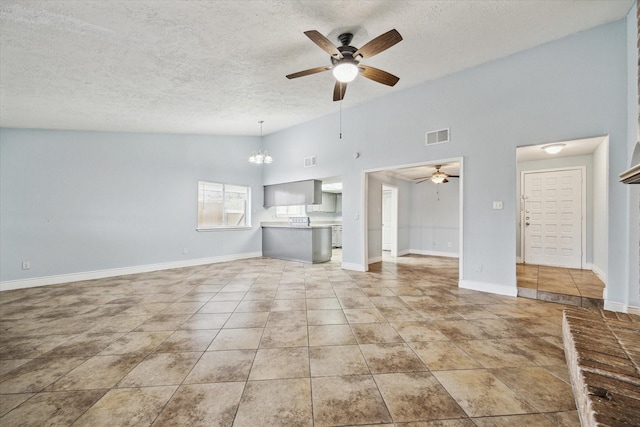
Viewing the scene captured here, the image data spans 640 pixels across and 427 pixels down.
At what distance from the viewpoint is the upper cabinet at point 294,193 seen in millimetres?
6473

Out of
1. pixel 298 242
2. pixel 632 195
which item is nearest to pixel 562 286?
pixel 632 195

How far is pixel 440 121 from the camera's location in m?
4.43

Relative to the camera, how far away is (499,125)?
3871 millimetres

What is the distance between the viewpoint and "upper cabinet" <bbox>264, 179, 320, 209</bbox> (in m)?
6.47

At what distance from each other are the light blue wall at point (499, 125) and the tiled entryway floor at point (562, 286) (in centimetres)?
26

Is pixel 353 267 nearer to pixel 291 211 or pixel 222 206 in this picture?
pixel 291 211

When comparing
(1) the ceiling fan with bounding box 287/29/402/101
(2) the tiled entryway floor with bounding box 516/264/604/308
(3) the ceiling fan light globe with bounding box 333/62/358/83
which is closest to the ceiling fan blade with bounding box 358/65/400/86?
(1) the ceiling fan with bounding box 287/29/402/101

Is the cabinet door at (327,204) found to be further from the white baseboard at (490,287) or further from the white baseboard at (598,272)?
the white baseboard at (598,272)

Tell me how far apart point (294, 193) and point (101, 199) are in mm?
4038

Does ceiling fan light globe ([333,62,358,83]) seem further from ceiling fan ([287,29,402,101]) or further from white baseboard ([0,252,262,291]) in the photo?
white baseboard ([0,252,262,291])

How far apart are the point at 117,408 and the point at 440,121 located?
5.16 meters

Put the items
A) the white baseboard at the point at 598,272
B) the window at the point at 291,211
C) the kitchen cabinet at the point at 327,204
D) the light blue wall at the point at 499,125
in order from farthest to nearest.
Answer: the kitchen cabinet at the point at 327,204
the window at the point at 291,211
the white baseboard at the point at 598,272
the light blue wall at the point at 499,125

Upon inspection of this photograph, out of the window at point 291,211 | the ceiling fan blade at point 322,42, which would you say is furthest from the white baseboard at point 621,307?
the window at point 291,211

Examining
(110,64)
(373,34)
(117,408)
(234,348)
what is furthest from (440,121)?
(117,408)
